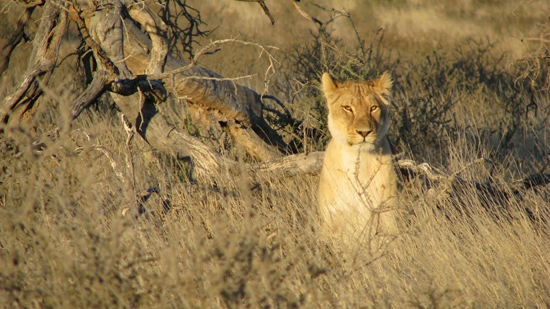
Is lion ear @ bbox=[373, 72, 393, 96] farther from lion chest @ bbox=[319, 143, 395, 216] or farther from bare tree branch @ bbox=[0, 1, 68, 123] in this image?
bare tree branch @ bbox=[0, 1, 68, 123]

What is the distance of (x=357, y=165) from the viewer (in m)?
4.60

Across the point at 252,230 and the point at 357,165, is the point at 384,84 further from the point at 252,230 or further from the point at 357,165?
the point at 252,230

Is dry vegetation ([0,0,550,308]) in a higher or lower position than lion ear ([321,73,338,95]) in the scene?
lower

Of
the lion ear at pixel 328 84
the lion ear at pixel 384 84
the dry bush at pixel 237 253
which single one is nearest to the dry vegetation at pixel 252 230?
the dry bush at pixel 237 253

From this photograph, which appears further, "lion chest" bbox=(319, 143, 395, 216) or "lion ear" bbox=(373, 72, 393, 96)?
"lion ear" bbox=(373, 72, 393, 96)

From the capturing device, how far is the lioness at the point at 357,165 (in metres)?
4.44

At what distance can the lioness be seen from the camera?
4438 mm

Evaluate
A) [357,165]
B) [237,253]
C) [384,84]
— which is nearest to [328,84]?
[384,84]

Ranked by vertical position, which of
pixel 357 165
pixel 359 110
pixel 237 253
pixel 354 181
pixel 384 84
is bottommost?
pixel 354 181

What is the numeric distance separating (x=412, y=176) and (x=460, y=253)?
1453mm

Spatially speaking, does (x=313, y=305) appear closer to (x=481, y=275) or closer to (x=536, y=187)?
(x=481, y=275)

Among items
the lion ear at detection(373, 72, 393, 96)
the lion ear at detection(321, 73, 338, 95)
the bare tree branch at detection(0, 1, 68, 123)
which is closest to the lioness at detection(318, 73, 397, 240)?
the lion ear at detection(373, 72, 393, 96)

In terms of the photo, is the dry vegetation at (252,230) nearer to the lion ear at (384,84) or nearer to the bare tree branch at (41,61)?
the bare tree branch at (41,61)

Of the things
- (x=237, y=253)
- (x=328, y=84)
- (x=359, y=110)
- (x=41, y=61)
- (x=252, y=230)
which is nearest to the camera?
(x=252, y=230)
